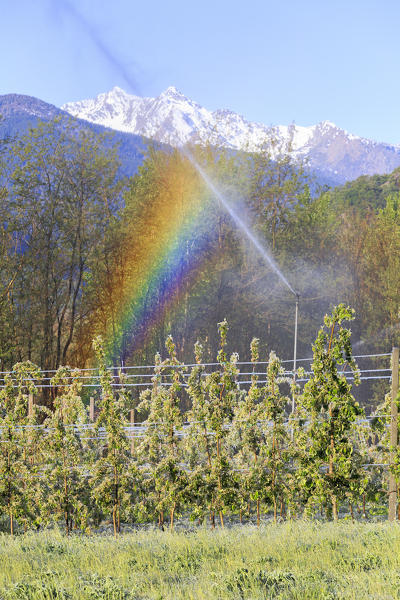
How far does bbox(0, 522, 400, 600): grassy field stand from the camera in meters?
3.87

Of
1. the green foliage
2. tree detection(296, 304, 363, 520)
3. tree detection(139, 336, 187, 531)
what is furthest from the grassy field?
tree detection(139, 336, 187, 531)

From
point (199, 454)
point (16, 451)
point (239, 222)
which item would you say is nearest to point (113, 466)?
point (199, 454)

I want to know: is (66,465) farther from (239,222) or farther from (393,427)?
(239,222)

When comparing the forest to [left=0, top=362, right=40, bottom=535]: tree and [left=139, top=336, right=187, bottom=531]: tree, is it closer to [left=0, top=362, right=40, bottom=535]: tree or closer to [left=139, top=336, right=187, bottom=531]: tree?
[left=0, top=362, right=40, bottom=535]: tree

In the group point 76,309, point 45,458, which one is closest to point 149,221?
point 76,309

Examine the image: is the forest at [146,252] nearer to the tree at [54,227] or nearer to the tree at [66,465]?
the tree at [54,227]

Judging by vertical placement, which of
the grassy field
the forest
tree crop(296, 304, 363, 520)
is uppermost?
the forest

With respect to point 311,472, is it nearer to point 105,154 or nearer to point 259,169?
point 105,154

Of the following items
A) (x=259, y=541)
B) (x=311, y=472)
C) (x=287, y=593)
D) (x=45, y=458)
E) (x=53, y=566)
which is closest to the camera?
(x=287, y=593)

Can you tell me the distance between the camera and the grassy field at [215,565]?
3867 millimetres

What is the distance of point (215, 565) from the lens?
14.8ft

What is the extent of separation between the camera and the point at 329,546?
4855mm

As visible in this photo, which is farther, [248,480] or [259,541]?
[248,480]

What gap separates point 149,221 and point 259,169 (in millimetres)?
5674
